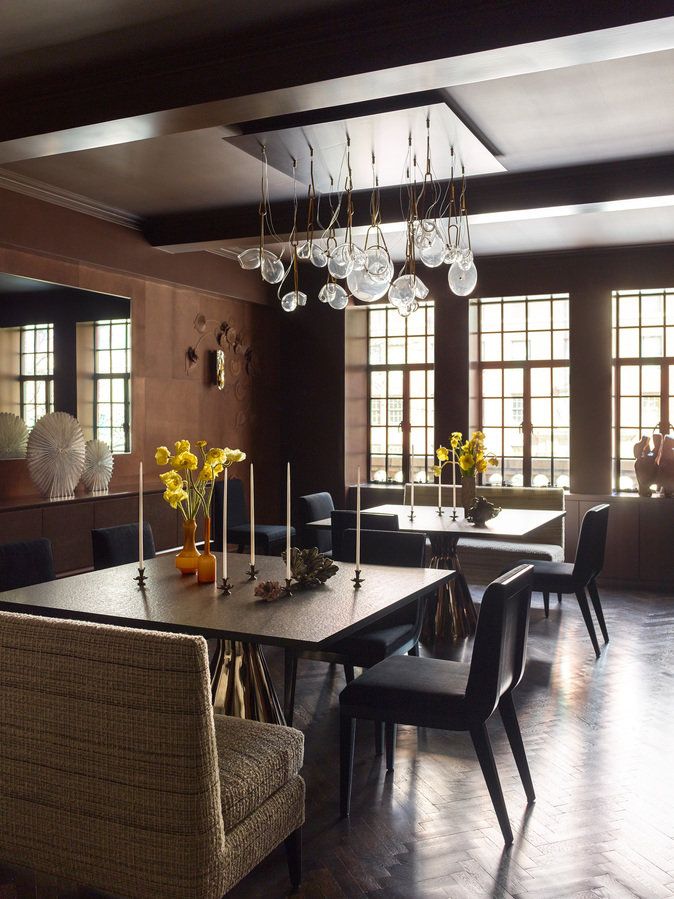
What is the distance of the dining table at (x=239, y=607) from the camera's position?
2.72 meters

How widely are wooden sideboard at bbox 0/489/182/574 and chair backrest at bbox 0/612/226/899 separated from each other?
320cm

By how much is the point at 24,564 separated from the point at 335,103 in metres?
2.57

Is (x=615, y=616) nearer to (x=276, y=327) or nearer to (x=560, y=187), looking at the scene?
(x=560, y=187)

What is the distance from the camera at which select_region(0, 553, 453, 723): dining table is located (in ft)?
8.93

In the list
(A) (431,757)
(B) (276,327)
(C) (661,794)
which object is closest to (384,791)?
(A) (431,757)

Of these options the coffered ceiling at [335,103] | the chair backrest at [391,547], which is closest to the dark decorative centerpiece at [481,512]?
the chair backrest at [391,547]

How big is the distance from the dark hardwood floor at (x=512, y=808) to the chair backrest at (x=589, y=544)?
0.68 meters

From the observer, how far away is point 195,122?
395 centimetres

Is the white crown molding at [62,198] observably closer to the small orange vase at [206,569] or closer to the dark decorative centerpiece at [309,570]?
the small orange vase at [206,569]

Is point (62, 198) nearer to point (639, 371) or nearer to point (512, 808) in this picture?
point (512, 808)

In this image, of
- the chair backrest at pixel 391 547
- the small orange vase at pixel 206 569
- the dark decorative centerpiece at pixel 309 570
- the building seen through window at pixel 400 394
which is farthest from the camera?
the building seen through window at pixel 400 394

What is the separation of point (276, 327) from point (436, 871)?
722 centimetres

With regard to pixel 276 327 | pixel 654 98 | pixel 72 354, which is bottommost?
pixel 72 354

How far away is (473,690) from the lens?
2805 millimetres
